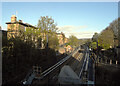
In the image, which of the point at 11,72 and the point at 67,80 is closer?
the point at 67,80

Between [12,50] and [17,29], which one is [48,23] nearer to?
[17,29]

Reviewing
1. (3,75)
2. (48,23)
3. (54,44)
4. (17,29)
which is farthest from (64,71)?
(48,23)

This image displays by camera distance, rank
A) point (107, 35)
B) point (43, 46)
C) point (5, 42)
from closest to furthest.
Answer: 1. point (5, 42)
2. point (43, 46)
3. point (107, 35)

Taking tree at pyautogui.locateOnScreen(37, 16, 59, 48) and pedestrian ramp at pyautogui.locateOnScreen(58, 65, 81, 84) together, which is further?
tree at pyautogui.locateOnScreen(37, 16, 59, 48)

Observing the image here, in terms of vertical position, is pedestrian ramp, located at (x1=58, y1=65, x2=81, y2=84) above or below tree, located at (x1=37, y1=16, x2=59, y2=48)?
below

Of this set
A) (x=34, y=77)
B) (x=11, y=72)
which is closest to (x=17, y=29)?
(x=11, y=72)

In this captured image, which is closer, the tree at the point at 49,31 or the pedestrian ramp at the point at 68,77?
the pedestrian ramp at the point at 68,77

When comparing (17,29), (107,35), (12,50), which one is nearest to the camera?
(12,50)

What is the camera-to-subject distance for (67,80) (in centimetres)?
625

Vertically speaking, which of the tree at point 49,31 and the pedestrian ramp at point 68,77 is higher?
the tree at point 49,31

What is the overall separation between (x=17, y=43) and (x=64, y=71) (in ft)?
23.8

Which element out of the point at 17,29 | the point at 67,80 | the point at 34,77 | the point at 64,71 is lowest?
the point at 34,77

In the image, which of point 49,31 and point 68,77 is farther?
point 49,31

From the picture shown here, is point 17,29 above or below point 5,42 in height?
above
